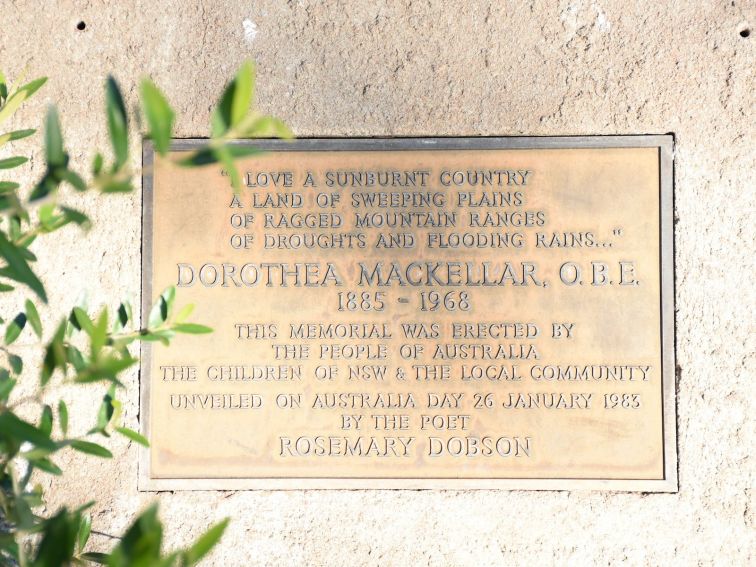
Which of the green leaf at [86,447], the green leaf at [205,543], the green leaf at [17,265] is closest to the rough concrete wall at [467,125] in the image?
the green leaf at [86,447]

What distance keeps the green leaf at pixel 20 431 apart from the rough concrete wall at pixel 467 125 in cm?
154

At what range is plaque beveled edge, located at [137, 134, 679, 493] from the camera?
2494 millimetres

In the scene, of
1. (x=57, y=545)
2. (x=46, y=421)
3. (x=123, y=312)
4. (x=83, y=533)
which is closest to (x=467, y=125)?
(x=123, y=312)

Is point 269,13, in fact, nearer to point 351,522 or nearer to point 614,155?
point 614,155

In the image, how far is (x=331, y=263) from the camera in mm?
2543

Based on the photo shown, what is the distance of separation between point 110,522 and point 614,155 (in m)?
2.35

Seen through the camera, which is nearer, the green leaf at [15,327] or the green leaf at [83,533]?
→ the green leaf at [15,327]

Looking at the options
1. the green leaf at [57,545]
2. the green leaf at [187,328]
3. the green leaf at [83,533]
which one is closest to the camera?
the green leaf at [57,545]

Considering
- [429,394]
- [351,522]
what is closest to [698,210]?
[429,394]

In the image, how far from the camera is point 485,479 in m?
2.52

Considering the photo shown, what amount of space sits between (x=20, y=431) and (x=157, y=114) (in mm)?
531

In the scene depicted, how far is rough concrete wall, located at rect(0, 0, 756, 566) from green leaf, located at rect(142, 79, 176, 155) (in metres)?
1.72

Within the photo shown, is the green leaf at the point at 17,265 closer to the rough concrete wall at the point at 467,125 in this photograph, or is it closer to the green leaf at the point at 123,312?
the green leaf at the point at 123,312

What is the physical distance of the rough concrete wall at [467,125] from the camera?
2508mm
